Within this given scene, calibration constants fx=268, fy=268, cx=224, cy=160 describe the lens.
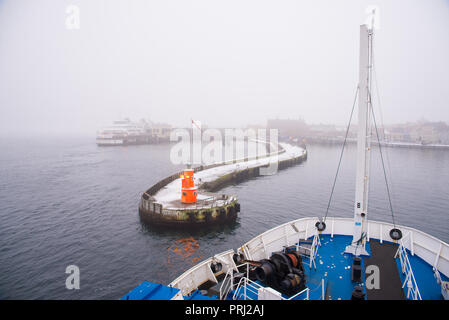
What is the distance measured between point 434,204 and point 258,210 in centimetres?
2437

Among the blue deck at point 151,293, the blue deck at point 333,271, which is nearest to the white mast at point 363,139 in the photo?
the blue deck at point 333,271

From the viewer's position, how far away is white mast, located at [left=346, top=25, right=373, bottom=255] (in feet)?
38.6

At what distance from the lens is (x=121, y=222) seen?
29.1 metres

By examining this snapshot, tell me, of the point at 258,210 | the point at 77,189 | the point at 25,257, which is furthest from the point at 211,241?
the point at 77,189

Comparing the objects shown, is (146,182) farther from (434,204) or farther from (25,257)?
(434,204)

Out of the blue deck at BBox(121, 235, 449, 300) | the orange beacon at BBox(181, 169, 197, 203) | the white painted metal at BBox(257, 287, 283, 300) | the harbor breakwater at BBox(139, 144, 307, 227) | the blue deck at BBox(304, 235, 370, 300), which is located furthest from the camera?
the orange beacon at BBox(181, 169, 197, 203)

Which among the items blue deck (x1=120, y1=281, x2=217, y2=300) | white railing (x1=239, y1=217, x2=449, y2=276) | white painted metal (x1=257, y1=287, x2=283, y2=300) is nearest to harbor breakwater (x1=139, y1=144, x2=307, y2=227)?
white railing (x1=239, y1=217, x2=449, y2=276)

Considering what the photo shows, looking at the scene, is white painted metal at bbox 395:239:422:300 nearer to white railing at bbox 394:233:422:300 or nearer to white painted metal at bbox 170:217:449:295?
white railing at bbox 394:233:422:300

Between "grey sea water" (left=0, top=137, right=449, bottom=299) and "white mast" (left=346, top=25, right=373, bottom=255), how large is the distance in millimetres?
12880

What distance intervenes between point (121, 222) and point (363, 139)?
25614 mm

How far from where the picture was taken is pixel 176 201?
2941 cm

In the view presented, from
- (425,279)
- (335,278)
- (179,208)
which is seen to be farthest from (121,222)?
(425,279)

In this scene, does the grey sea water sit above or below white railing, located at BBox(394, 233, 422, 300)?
below
